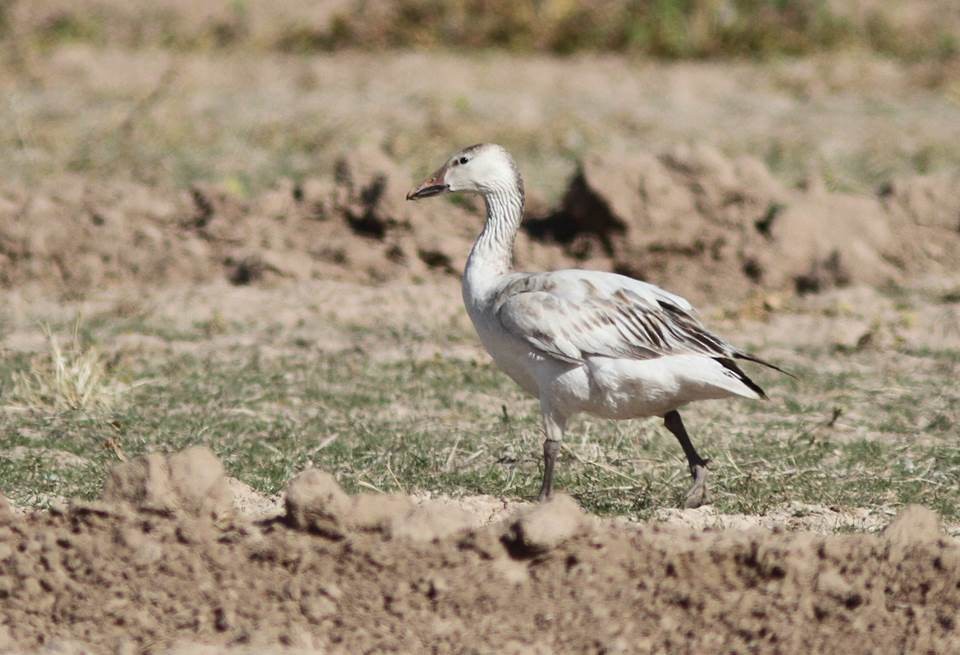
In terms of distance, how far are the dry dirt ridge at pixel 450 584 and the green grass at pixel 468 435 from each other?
1.35 m

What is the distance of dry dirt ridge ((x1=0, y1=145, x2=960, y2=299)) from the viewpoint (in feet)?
36.6

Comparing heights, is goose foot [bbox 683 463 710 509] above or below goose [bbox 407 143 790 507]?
below

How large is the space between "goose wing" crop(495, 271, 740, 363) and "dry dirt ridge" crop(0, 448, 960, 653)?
1.21 meters

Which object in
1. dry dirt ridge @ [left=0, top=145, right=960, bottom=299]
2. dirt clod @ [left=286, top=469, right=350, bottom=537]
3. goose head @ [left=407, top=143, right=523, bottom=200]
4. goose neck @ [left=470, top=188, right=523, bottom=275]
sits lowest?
dry dirt ridge @ [left=0, top=145, right=960, bottom=299]

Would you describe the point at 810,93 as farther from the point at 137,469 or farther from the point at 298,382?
the point at 137,469

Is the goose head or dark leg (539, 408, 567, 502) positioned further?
the goose head

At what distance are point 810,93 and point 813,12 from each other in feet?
7.62

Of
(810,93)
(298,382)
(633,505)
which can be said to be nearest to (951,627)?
(633,505)

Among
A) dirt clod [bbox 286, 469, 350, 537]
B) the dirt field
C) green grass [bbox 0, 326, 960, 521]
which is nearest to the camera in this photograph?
the dirt field

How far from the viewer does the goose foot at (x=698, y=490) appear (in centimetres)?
649

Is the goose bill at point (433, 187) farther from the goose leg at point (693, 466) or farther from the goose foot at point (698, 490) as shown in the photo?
the goose foot at point (698, 490)

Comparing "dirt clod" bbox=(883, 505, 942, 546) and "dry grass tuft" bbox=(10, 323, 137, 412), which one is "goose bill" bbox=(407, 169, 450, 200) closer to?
"dry grass tuft" bbox=(10, 323, 137, 412)

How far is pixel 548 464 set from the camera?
254 inches

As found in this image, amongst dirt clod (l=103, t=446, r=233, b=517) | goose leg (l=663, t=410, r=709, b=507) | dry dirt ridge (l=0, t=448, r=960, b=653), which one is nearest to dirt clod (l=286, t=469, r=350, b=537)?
dry dirt ridge (l=0, t=448, r=960, b=653)
